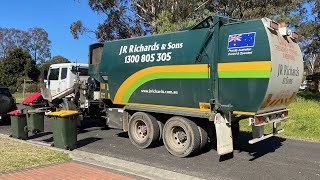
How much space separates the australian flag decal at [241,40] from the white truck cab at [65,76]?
8.11 m

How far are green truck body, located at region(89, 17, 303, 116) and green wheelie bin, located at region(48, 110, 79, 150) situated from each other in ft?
5.88

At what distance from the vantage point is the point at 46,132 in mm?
13625

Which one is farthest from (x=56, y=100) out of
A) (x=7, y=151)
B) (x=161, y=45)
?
(x=161, y=45)

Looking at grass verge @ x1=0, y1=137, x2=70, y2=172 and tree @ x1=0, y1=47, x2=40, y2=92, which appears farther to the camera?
tree @ x1=0, y1=47, x2=40, y2=92

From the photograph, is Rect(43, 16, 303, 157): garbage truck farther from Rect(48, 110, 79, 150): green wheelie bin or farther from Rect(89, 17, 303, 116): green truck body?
Rect(48, 110, 79, 150): green wheelie bin

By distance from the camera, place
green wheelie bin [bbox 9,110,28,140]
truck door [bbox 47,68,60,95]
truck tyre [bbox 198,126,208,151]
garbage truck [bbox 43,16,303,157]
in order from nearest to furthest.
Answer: garbage truck [bbox 43,16,303,157]
truck tyre [bbox 198,126,208,151]
green wheelie bin [bbox 9,110,28,140]
truck door [bbox 47,68,60,95]

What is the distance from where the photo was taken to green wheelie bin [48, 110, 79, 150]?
10.1m

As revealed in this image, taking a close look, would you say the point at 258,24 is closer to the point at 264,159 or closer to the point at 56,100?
the point at 264,159

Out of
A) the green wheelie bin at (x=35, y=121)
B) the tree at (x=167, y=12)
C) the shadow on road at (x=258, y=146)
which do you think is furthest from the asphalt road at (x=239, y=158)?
the tree at (x=167, y=12)

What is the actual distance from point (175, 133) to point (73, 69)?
675cm

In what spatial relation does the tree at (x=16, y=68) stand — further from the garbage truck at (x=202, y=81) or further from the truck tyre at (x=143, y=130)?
the truck tyre at (x=143, y=130)

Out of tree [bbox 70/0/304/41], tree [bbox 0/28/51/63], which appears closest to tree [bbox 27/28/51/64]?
tree [bbox 0/28/51/63]

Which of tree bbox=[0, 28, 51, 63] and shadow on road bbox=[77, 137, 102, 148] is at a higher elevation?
tree bbox=[0, 28, 51, 63]

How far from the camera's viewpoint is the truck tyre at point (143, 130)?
1037cm
